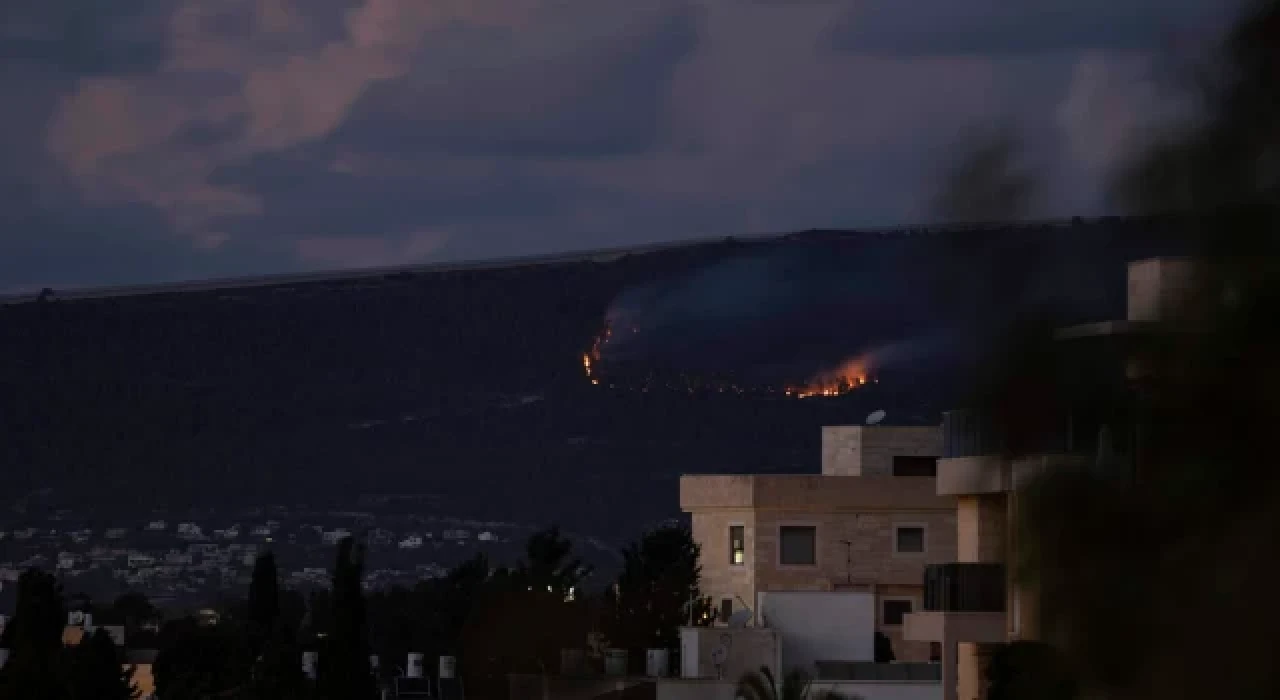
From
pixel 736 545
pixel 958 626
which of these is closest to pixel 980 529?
pixel 958 626

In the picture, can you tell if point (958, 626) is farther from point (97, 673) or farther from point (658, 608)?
point (658, 608)

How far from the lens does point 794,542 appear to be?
62.8 meters

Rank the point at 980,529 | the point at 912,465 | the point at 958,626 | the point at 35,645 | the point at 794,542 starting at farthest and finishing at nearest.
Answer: the point at 912,465, the point at 794,542, the point at 35,645, the point at 980,529, the point at 958,626

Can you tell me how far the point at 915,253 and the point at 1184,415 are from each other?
36.1 inches

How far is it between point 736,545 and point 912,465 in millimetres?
4935

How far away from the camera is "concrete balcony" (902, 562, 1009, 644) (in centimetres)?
3575

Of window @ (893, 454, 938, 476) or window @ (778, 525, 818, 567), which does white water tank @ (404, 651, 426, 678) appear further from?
window @ (893, 454, 938, 476)

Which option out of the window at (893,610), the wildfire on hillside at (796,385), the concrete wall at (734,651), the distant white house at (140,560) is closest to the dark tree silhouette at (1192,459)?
the concrete wall at (734,651)

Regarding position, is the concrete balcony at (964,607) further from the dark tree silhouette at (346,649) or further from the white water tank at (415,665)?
the white water tank at (415,665)

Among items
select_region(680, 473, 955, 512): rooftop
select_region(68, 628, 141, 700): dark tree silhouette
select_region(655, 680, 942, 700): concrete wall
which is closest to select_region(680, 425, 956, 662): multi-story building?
select_region(680, 473, 955, 512): rooftop

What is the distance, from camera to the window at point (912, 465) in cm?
6588

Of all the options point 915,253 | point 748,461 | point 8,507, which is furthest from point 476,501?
point 915,253

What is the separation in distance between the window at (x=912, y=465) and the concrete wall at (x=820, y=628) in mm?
14558

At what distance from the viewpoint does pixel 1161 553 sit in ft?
23.3
